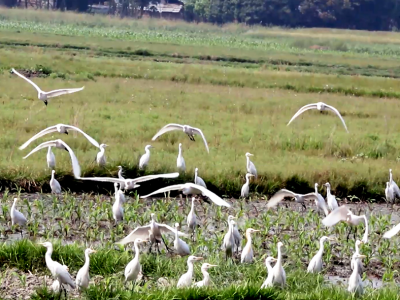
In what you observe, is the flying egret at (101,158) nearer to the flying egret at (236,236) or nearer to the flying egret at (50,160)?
the flying egret at (50,160)

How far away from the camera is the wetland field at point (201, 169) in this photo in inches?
341

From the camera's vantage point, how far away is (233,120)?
708 inches

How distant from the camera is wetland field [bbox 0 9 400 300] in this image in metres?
8.66

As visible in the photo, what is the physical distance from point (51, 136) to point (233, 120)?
13.9ft

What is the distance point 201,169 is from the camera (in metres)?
13.4

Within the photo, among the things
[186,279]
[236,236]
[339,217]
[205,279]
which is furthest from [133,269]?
[339,217]

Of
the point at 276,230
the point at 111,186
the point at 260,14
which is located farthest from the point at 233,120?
the point at 260,14

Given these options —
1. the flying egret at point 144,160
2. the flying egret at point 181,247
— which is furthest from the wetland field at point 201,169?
the flying egret at point 144,160

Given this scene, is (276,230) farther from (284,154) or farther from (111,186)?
(284,154)

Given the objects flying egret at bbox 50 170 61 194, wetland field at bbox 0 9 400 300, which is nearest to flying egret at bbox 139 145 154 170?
wetland field at bbox 0 9 400 300

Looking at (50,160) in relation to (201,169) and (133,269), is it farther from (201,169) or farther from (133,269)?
(133,269)

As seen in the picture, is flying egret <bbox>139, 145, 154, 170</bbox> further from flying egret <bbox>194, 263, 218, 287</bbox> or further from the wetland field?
flying egret <bbox>194, 263, 218, 287</bbox>

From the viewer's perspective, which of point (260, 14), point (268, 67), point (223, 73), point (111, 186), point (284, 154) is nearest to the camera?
point (111, 186)

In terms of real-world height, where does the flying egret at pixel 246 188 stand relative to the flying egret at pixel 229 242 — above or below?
below
